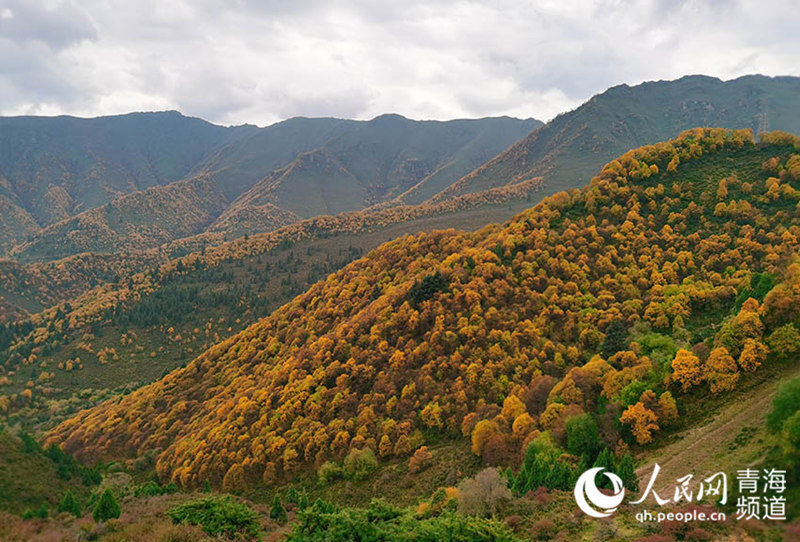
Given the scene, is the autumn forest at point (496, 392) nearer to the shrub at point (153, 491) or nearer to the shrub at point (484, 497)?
the shrub at point (484, 497)

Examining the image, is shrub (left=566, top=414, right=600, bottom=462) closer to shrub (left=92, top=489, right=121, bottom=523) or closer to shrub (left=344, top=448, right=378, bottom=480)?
shrub (left=344, top=448, right=378, bottom=480)

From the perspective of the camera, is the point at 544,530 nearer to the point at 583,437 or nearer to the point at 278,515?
the point at 583,437

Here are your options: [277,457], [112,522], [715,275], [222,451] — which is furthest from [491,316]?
[112,522]

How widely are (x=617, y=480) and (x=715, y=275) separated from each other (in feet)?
177

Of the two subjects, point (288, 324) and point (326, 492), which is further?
point (288, 324)

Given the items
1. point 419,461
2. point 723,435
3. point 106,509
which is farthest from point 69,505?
point 723,435

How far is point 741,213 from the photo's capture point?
84125mm

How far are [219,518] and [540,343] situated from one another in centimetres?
5272

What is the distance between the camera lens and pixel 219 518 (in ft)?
113

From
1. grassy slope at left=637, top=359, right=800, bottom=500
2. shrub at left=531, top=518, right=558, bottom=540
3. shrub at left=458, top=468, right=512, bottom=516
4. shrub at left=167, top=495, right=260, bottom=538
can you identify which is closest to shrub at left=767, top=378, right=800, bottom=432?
grassy slope at left=637, top=359, right=800, bottom=500

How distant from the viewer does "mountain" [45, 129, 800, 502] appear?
1946 inches

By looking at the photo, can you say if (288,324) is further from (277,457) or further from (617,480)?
(617,480)

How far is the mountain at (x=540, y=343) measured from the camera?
49.4 m

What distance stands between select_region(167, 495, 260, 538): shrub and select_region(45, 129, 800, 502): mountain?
24.5 metres
